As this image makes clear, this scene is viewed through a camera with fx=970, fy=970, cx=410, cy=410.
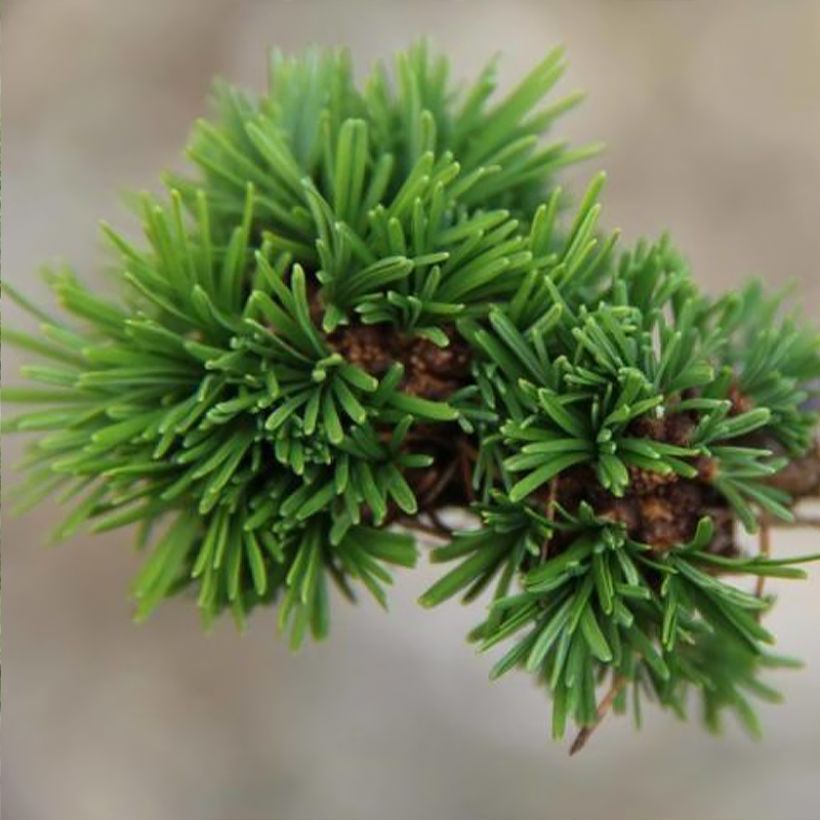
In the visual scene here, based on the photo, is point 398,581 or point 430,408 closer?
point 430,408

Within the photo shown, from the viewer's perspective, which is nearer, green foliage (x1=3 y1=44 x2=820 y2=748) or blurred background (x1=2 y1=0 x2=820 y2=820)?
green foliage (x1=3 y1=44 x2=820 y2=748)

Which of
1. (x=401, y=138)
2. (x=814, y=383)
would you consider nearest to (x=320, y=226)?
(x=401, y=138)

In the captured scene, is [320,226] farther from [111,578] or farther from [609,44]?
[609,44]

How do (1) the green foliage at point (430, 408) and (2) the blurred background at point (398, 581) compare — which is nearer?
(1) the green foliage at point (430, 408)
